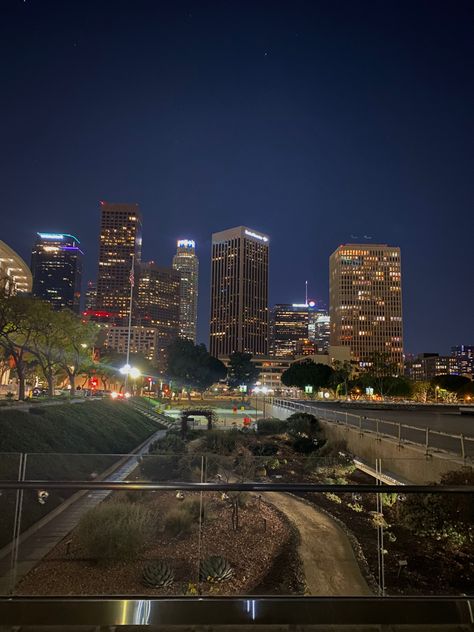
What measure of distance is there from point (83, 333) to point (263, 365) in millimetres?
139867

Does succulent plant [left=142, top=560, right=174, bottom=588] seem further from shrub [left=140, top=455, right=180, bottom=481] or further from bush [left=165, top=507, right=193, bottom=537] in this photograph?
shrub [left=140, top=455, right=180, bottom=481]

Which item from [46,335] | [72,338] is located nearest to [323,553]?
[46,335]

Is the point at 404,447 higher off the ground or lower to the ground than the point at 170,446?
higher

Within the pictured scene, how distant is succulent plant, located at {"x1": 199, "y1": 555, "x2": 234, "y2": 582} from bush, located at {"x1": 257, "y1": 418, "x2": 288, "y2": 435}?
28.1 metres

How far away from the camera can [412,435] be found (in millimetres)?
19531

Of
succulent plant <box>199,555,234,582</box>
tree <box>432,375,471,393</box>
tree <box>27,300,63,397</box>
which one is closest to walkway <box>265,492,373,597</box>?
succulent plant <box>199,555,234,582</box>

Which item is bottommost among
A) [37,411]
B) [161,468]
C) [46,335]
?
[37,411]

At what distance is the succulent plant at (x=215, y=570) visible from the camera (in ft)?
11.3

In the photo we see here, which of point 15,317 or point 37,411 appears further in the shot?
point 15,317

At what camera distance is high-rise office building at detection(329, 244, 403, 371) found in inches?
6855

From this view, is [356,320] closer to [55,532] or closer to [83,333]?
[83,333]

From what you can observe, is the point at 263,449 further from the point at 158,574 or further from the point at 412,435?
the point at 158,574

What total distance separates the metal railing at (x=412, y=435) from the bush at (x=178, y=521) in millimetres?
9265

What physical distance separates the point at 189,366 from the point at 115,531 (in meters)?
78.9
